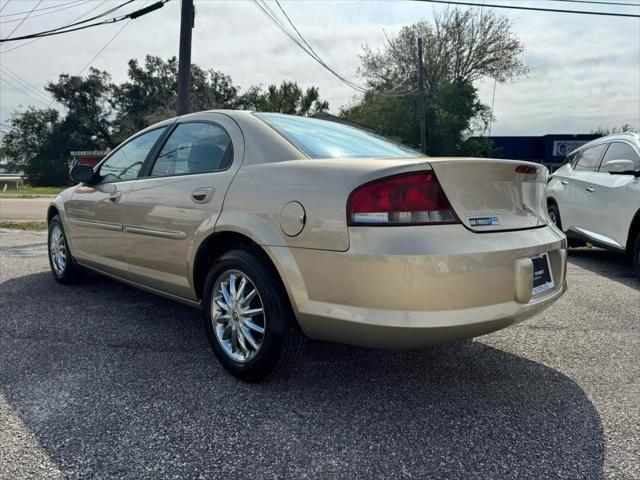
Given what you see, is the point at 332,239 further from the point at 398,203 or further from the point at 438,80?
the point at 438,80

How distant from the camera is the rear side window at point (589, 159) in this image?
6.27 m

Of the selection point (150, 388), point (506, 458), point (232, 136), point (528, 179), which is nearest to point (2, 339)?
point (150, 388)

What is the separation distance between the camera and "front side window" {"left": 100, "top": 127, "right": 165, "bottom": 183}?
12.1ft

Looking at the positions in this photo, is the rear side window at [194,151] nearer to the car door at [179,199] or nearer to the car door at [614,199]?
the car door at [179,199]

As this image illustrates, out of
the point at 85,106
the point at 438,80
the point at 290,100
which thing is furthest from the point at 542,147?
the point at 85,106

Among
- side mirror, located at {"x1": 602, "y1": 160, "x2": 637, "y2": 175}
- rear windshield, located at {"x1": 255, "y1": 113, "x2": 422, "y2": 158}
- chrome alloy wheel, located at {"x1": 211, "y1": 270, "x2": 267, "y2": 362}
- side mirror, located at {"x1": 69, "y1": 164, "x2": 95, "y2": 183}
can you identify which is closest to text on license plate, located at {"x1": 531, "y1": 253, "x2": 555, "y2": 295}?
rear windshield, located at {"x1": 255, "y1": 113, "x2": 422, "y2": 158}

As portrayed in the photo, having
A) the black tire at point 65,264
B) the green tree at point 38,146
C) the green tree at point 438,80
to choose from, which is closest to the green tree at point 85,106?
the green tree at point 38,146

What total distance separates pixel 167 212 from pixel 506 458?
2309mm

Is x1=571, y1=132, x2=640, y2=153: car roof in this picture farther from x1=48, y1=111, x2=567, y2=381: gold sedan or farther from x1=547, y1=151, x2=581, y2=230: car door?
x1=48, y1=111, x2=567, y2=381: gold sedan

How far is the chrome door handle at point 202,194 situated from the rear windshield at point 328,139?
1.73 ft

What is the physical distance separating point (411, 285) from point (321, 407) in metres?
0.81

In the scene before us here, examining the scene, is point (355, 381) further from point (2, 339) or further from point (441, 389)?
point (2, 339)

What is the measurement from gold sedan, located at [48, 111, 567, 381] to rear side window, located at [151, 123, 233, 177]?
0.04 ft

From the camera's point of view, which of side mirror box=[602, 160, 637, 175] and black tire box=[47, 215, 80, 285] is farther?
side mirror box=[602, 160, 637, 175]
